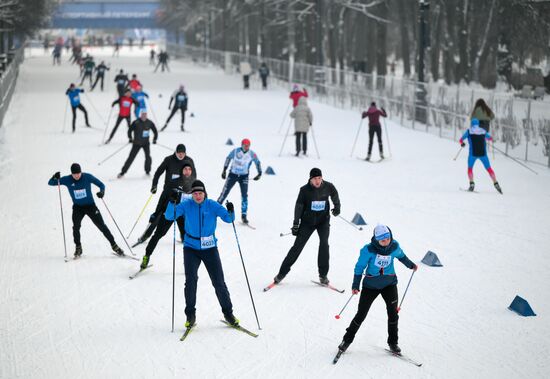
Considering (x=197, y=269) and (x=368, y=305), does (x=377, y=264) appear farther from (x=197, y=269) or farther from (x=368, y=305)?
(x=197, y=269)

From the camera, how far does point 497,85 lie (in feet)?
136

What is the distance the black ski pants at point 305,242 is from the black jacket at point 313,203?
0.28 feet

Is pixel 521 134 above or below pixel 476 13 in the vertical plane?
below

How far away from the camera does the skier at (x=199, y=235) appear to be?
8695 millimetres

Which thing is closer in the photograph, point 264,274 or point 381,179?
point 264,274

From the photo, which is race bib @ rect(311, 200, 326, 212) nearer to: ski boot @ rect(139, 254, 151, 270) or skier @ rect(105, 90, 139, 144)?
ski boot @ rect(139, 254, 151, 270)

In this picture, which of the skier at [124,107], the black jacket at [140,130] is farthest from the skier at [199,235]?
the skier at [124,107]

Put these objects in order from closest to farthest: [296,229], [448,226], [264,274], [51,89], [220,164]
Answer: [296,229] < [264,274] < [448,226] < [220,164] < [51,89]

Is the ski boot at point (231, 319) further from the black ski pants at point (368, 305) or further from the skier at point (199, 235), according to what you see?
the black ski pants at point (368, 305)

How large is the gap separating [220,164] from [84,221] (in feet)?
19.8

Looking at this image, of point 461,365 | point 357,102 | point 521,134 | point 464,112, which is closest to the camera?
point 461,365

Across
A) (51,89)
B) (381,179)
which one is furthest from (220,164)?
(51,89)

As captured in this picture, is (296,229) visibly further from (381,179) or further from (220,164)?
(220,164)

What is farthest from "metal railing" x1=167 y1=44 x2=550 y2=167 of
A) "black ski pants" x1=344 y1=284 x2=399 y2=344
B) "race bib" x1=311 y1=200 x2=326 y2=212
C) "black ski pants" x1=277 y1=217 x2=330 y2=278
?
"black ski pants" x1=344 y1=284 x2=399 y2=344
